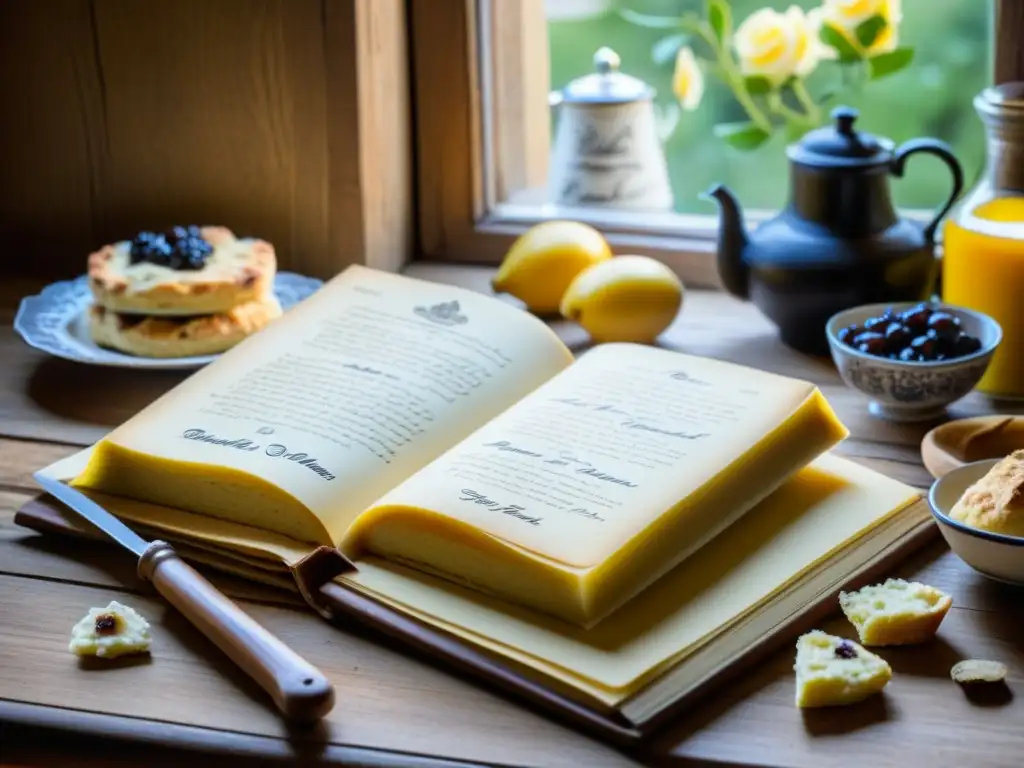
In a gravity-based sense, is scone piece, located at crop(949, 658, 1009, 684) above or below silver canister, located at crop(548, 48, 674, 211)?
below

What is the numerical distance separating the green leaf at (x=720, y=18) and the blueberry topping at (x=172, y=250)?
0.57 m

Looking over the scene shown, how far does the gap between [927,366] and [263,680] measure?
0.55 meters

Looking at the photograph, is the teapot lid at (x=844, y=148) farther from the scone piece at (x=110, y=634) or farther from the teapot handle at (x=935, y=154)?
the scone piece at (x=110, y=634)

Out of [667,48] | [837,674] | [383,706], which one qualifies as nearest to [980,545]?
[837,674]

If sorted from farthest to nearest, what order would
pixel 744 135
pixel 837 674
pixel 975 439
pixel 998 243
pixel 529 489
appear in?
pixel 744 135, pixel 998 243, pixel 975 439, pixel 529 489, pixel 837 674

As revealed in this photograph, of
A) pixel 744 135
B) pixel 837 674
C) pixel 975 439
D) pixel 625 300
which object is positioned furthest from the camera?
pixel 744 135

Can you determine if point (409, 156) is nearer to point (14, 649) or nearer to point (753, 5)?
point (753, 5)

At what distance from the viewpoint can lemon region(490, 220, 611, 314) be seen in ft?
4.24

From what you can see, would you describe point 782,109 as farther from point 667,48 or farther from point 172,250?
point 172,250

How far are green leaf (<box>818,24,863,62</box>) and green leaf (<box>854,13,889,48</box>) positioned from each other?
0.04 ft

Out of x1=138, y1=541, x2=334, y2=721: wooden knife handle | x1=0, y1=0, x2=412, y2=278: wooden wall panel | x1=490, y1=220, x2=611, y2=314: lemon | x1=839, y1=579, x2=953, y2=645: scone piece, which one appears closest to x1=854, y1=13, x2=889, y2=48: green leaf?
x1=490, y1=220, x2=611, y2=314: lemon

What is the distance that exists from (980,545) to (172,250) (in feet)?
2.35

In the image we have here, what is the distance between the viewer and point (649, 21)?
1448mm

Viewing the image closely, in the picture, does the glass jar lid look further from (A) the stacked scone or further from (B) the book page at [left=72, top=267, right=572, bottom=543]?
(A) the stacked scone
